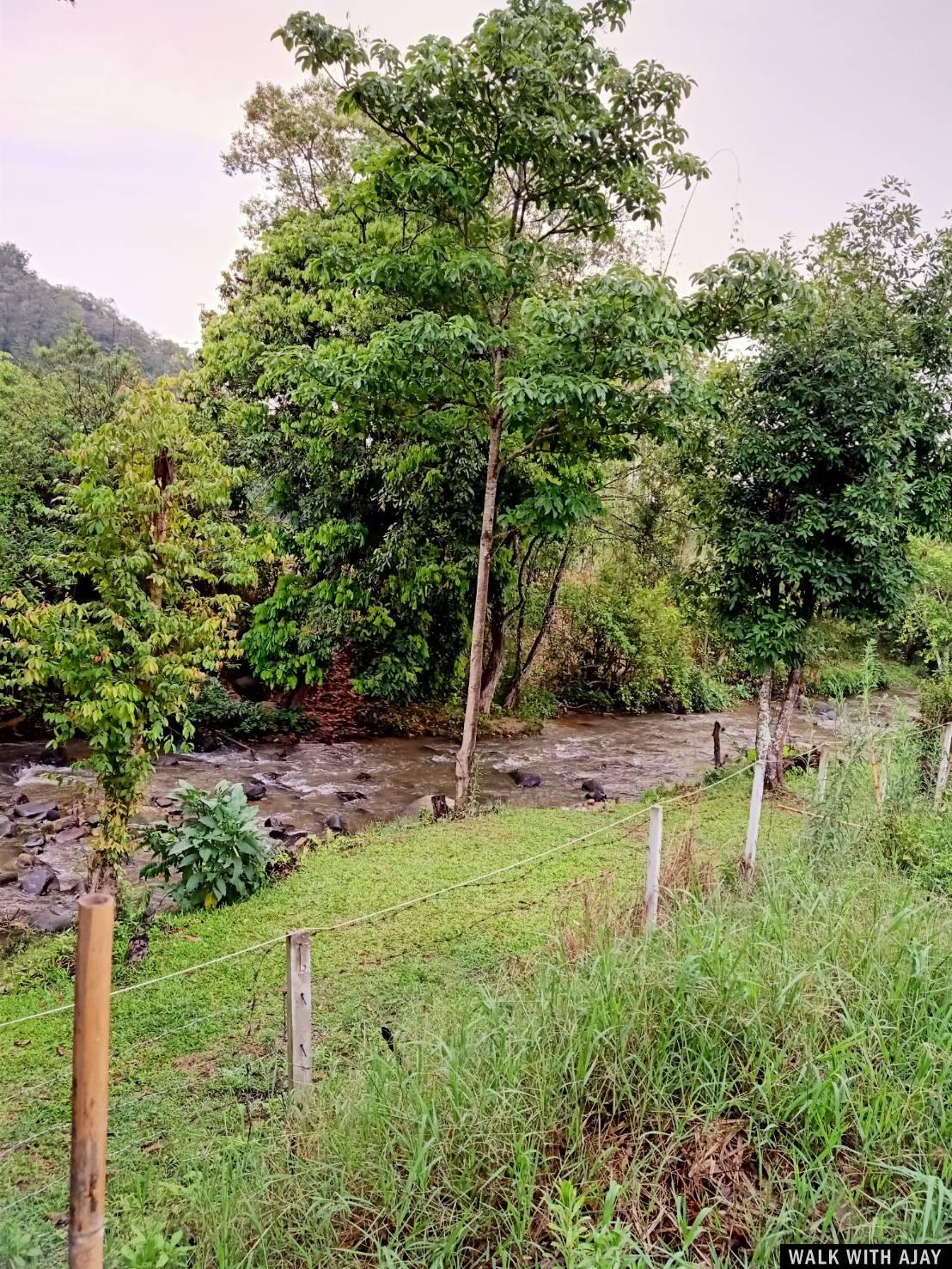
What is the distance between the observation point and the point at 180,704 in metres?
4.66

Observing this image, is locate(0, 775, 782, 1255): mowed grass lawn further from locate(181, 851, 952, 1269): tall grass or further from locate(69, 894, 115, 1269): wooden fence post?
locate(69, 894, 115, 1269): wooden fence post

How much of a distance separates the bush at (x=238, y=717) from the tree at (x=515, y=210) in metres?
5.13

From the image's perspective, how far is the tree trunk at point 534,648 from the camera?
501 inches

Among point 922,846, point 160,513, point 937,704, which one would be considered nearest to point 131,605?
point 160,513

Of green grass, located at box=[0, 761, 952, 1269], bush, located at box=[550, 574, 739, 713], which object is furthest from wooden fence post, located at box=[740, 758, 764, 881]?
bush, located at box=[550, 574, 739, 713]

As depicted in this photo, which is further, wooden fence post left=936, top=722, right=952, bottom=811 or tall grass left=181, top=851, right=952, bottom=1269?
wooden fence post left=936, top=722, right=952, bottom=811

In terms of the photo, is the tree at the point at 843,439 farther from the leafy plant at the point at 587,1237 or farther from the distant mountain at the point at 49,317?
the distant mountain at the point at 49,317

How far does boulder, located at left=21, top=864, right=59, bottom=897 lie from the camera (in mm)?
6062

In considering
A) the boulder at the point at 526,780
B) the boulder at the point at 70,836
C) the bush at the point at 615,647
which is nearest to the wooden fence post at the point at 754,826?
the boulder at the point at 526,780

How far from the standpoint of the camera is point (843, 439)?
266 inches

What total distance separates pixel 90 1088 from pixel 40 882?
5585 millimetres

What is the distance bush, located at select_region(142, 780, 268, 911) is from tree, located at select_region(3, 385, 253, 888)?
0.73m

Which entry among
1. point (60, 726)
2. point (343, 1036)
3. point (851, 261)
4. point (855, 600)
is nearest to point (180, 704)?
point (60, 726)

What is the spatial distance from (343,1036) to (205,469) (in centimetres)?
339
